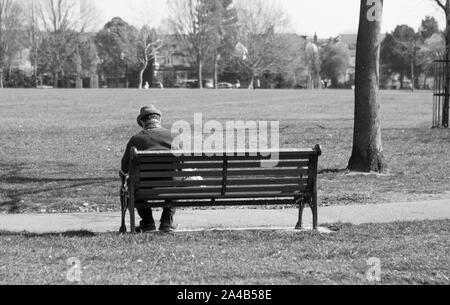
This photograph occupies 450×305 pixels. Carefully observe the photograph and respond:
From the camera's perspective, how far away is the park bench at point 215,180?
7.89m

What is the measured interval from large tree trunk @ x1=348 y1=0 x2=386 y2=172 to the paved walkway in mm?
2802

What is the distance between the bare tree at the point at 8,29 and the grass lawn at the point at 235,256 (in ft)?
281

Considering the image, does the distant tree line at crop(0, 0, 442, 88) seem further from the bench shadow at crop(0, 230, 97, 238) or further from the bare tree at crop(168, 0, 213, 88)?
the bench shadow at crop(0, 230, 97, 238)

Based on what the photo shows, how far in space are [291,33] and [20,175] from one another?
303 ft

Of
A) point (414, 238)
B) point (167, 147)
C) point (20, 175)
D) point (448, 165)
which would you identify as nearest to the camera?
point (414, 238)

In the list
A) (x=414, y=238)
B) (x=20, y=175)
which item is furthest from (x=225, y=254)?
(x=20, y=175)

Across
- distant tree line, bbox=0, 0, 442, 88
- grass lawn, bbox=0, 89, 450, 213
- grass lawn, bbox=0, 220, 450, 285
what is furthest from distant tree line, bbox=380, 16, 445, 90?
grass lawn, bbox=0, 220, 450, 285

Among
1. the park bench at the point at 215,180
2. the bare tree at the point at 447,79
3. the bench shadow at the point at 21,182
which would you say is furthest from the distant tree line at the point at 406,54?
the park bench at the point at 215,180

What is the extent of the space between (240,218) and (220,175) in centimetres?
142

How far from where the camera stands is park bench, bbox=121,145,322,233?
789 centimetres

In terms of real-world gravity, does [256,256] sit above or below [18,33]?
below

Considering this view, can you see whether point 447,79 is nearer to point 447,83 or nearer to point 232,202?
point 447,83

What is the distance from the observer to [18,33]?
92.1 meters
